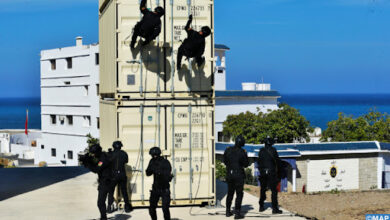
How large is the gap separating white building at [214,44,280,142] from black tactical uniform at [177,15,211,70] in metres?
39.2

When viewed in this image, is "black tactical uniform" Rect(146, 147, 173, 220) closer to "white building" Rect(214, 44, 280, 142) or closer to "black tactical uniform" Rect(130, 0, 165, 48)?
"black tactical uniform" Rect(130, 0, 165, 48)

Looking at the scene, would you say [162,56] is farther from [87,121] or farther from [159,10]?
[87,121]

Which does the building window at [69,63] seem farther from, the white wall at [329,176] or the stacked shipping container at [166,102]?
the stacked shipping container at [166,102]

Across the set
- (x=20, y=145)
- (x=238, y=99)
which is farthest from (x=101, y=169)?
(x=20, y=145)

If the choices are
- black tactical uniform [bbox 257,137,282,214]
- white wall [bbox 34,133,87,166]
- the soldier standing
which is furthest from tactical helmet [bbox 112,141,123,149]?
white wall [bbox 34,133,87,166]

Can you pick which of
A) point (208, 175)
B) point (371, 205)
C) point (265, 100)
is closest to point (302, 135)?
point (265, 100)

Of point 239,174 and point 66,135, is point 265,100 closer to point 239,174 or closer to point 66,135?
point 66,135

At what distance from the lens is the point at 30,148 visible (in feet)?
245

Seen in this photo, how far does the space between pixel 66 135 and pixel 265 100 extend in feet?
72.0

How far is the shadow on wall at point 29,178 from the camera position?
17.1 metres

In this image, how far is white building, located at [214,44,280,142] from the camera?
54031 mm

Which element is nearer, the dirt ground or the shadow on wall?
the dirt ground

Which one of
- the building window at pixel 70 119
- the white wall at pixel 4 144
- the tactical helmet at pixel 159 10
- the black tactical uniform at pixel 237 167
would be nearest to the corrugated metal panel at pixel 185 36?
the tactical helmet at pixel 159 10

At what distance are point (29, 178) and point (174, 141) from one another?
8.01 m
